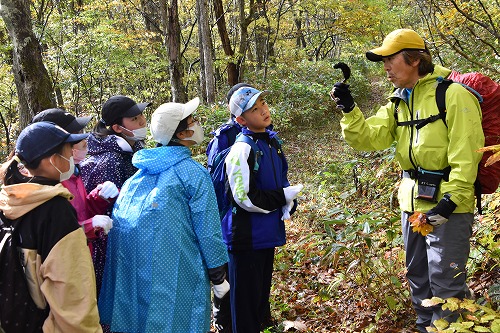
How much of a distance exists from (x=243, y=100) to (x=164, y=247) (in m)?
1.45

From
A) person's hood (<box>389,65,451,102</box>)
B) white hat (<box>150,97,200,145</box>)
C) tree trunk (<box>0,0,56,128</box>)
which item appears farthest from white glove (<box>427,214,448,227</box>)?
tree trunk (<box>0,0,56,128</box>)

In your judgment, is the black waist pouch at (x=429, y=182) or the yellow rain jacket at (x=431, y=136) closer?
the yellow rain jacket at (x=431, y=136)

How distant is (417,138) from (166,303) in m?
2.04

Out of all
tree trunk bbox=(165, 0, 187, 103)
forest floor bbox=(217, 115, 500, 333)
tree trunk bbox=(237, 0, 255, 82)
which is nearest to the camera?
forest floor bbox=(217, 115, 500, 333)

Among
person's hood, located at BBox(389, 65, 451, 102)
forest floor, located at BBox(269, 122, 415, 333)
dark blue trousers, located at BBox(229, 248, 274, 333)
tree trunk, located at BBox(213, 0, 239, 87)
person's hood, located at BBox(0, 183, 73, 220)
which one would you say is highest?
tree trunk, located at BBox(213, 0, 239, 87)

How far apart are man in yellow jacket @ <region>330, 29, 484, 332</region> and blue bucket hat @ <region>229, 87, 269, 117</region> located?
2.35ft

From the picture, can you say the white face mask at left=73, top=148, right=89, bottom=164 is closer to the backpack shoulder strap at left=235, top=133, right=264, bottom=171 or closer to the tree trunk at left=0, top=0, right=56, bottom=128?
the backpack shoulder strap at left=235, top=133, right=264, bottom=171

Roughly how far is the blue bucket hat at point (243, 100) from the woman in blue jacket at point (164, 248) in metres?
0.74

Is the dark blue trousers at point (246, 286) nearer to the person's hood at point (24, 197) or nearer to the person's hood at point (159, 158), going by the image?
the person's hood at point (159, 158)

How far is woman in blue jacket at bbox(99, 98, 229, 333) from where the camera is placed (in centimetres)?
266

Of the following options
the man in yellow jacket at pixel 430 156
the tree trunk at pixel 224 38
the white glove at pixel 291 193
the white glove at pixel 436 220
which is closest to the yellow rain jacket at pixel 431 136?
the man in yellow jacket at pixel 430 156

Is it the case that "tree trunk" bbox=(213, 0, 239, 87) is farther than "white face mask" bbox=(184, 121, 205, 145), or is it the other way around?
"tree trunk" bbox=(213, 0, 239, 87)

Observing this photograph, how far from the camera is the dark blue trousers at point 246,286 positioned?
131 inches

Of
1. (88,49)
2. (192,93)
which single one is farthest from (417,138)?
(192,93)
